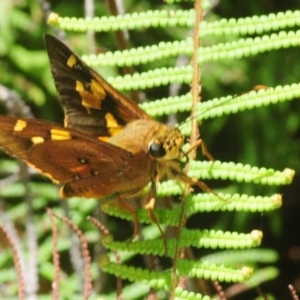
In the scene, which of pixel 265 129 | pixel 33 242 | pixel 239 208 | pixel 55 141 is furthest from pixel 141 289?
pixel 239 208

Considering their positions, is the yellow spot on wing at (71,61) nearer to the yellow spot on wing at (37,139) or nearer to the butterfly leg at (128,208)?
the yellow spot on wing at (37,139)

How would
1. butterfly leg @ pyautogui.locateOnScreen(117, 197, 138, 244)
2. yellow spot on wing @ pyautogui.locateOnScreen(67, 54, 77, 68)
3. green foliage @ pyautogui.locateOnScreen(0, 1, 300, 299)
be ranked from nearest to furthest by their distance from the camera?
1. butterfly leg @ pyautogui.locateOnScreen(117, 197, 138, 244)
2. yellow spot on wing @ pyautogui.locateOnScreen(67, 54, 77, 68)
3. green foliage @ pyautogui.locateOnScreen(0, 1, 300, 299)

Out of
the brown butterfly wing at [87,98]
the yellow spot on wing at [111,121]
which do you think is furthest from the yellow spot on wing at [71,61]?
the yellow spot on wing at [111,121]

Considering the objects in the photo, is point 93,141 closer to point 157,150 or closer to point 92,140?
point 92,140

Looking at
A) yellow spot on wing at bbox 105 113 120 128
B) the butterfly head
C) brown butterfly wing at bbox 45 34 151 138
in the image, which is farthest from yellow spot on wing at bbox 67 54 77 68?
the butterfly head

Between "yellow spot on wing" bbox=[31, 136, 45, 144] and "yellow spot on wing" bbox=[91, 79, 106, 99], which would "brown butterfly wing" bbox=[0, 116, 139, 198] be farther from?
"yellow spot on wing" bbox=[91, 79, 106, 99]

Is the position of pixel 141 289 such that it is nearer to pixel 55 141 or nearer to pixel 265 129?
pixel 265 129
